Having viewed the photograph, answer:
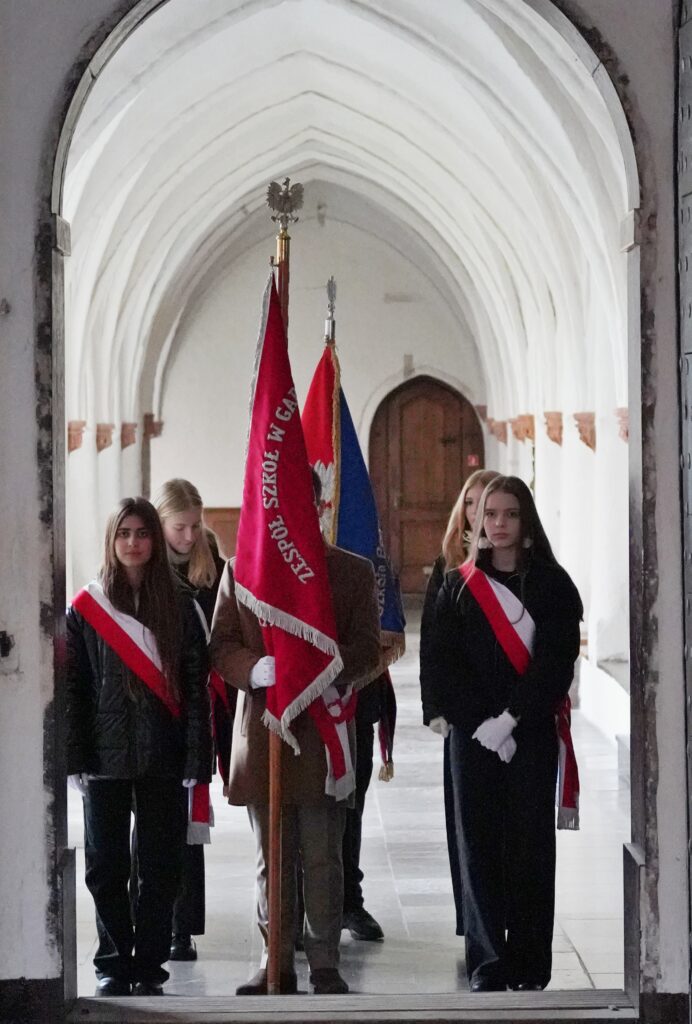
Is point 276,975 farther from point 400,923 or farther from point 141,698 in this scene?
point 400,923

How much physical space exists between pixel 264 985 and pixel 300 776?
614mm

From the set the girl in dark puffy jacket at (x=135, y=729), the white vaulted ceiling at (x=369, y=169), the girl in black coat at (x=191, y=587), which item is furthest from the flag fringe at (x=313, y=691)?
the white vaulted ceiling at (x=369, y=169)

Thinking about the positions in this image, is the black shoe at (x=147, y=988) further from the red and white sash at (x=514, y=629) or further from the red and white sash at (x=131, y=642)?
the red and white sash at (x=514, y=629)

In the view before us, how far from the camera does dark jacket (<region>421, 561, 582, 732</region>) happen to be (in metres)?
4.50

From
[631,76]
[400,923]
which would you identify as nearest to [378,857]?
[400,923]

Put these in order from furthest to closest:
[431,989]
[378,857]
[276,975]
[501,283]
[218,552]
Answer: [501,283] < [378,857] < [218,552] < [431,989] < [276,975]

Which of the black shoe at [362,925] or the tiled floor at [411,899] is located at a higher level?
the black shoe at [362,925]

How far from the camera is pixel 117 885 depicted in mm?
4551

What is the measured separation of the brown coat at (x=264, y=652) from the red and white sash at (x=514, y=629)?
32 cm

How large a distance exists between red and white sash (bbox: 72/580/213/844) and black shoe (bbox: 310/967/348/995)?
60 cm

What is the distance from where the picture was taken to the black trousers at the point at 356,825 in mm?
5539

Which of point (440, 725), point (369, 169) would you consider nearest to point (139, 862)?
point (440, 725)

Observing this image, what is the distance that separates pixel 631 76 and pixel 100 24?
1.42m

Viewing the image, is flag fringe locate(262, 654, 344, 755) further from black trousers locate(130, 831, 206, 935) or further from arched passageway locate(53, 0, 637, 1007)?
arched passageway locate(53, 0, 637, 1007)
